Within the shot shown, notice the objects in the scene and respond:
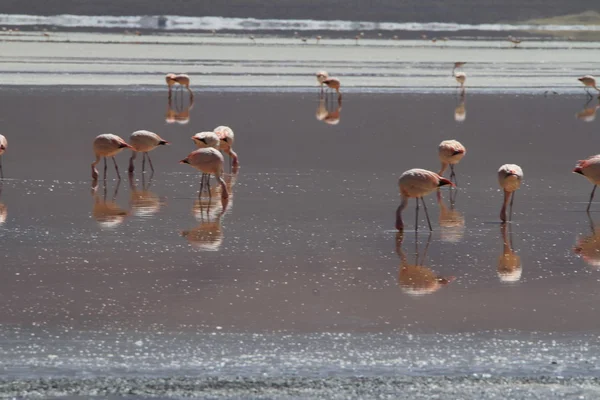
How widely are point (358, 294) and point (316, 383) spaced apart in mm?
1667

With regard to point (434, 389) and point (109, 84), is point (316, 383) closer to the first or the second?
point (434, 389)

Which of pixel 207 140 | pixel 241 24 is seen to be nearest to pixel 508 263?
pixel 207 140

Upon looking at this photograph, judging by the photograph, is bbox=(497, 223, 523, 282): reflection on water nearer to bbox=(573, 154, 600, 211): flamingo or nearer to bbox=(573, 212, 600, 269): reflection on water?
bbox=(573, 212, 600, 269): reflection on water

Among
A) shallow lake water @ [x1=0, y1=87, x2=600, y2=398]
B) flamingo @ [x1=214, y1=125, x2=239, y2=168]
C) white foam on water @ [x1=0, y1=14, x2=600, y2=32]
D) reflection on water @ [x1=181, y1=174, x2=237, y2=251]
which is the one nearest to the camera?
shallow lake water @ [x1=0, y1=87, x2=600, y2=398]

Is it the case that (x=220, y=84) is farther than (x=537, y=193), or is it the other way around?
(x=220, y=84)

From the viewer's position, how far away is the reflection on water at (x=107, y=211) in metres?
8.82

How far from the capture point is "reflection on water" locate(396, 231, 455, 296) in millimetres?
6855

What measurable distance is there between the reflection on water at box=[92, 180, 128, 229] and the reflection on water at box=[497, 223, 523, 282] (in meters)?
3.04

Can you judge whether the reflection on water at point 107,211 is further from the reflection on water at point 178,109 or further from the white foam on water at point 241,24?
the white foam on water at point 241,24

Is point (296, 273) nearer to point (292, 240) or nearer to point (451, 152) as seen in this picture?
point (292, 240)

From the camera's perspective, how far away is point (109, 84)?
23500 millimetres

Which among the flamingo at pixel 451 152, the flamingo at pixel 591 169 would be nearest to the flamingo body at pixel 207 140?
the flamingo at pixel 451 152

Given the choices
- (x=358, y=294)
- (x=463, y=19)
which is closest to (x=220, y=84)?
(x=358, y=294)

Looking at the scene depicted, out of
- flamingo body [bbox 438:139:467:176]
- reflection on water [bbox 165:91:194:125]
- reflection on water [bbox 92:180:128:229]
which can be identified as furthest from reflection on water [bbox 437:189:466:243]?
reflection on water [bbox 165:91:194:125]
